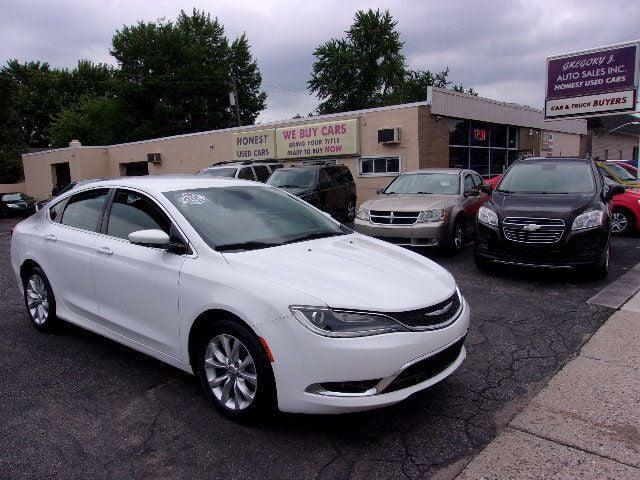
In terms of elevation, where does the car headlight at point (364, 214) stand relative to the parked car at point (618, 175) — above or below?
below

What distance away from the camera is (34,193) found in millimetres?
35219

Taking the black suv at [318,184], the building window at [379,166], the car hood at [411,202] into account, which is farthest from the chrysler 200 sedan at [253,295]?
the building window at [379,166]

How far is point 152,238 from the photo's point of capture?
3506 mm

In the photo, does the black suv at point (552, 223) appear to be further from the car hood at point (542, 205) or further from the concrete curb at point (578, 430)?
the concrete curb at point (578, 430)

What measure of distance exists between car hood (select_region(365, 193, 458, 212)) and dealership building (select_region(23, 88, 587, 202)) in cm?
845

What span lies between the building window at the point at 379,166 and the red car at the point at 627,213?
7.48m

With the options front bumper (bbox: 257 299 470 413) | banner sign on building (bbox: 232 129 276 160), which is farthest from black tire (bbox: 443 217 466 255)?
banner sign on building (bbox: 232 129 276 160)

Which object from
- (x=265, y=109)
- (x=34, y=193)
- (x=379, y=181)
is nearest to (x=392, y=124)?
(x=379, y=181)

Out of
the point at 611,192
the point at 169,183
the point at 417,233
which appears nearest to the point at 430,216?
the point at 417,233

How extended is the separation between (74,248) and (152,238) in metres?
1.38

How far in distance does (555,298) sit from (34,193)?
3704cm

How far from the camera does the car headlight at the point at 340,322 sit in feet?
9.36

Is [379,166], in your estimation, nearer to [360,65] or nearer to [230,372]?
[230,372]

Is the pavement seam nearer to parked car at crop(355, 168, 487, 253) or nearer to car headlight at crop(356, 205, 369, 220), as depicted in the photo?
parked car at crop(355, 168, 487, 253)
